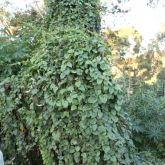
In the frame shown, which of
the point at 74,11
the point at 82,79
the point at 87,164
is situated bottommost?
the point at 87,164

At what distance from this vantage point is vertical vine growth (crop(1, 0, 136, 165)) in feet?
8.74

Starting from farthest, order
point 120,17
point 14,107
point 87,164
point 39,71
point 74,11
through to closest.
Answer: point 120,17, point 74,11, point 14,107, point 39,71, point 87,164

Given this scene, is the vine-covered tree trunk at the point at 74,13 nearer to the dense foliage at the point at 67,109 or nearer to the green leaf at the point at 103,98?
the dense foliage at the point at 67,109

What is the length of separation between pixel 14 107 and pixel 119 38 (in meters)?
12.8

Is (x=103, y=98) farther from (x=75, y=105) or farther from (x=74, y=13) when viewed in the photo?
(x=74, y=13)

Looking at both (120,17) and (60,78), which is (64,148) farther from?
(120,17)

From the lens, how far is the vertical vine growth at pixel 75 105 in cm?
266

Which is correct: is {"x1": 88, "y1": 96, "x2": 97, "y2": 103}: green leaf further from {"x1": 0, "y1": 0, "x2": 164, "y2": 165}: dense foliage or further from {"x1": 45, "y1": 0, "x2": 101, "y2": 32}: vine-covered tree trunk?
{"x1": 45, "y1": 0, "x2": 101, "y2": 32}: vine-covered tree trunk

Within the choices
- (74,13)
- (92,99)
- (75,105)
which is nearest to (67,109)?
(75,105)

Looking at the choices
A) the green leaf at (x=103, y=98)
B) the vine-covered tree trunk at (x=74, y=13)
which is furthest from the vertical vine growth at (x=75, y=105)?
the vine-covered tree trunk at (x=74, y=13)

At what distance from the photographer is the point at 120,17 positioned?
14.0 metres

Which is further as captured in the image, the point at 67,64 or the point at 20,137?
the point at 20,137

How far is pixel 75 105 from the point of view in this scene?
105 inches

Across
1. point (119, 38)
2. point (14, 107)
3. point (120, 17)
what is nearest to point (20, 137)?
point (14, 107)
